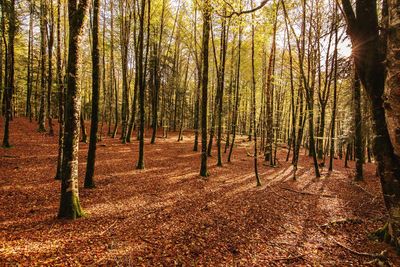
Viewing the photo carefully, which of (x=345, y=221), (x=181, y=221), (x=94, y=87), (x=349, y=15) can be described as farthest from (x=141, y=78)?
(x=345, y=221)

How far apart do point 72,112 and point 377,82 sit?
7.40 m

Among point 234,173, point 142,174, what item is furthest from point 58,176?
point 234,173

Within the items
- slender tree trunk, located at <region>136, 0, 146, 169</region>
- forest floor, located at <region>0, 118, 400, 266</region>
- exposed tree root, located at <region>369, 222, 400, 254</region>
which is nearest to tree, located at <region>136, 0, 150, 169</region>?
slender tree trunk, located at <region>136, 0, 146, 169</region>

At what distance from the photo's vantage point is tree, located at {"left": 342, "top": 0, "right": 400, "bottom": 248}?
14.7ft

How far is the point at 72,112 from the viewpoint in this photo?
576cm

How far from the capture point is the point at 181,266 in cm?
431

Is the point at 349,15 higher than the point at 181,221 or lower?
higher

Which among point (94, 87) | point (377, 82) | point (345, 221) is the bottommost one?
point (345, 221)

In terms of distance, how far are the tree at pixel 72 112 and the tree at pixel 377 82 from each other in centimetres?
648

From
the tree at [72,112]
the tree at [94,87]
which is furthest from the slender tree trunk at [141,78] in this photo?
the tree at [72,112]

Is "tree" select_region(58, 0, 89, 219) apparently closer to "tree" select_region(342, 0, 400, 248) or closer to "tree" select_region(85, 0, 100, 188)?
"tree" select_region(85, 0, 100, 188)

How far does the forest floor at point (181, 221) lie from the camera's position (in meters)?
4.59

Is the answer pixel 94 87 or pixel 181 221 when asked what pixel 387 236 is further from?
pixel 94 87

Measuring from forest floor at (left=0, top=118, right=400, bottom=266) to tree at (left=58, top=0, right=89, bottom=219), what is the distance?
62 centimetres
